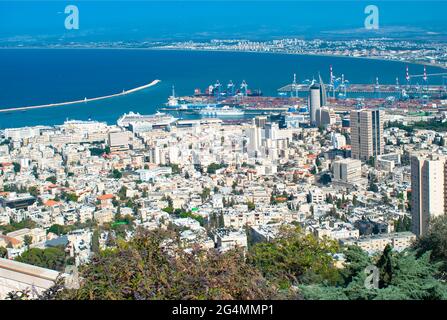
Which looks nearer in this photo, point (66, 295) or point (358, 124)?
point (66, 295)

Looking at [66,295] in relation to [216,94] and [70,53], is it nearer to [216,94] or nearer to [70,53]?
[216,94]

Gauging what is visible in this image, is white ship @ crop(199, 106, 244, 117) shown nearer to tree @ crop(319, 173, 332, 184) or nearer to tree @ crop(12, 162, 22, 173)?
tree @ crop(12, 162, 22, 173)

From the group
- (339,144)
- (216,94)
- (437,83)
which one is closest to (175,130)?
(339,144)

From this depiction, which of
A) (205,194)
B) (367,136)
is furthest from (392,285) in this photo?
(367,136)

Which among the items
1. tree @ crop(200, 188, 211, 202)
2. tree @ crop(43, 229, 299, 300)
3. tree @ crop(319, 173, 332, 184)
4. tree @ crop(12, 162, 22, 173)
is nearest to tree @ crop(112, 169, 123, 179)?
tree @ crop(12, 162, 22, 173)

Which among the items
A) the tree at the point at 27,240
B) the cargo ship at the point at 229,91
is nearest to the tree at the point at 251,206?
the tree at the point at 27,240

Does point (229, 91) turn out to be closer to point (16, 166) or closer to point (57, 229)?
point (16, 166)
